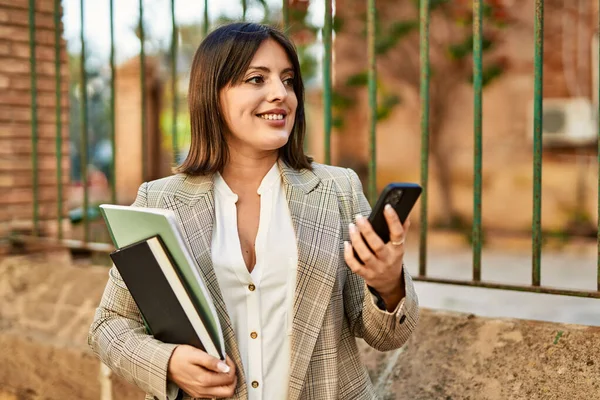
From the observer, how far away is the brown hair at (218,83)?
5.42 feet

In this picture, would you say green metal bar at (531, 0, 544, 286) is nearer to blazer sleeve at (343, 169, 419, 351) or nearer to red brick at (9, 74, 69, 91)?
blazer sleeve at (343, 169, 419, 351)

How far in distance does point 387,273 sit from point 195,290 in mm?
406

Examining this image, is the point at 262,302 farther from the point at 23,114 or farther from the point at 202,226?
the point at 23,114

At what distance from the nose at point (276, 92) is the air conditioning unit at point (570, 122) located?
7.80m

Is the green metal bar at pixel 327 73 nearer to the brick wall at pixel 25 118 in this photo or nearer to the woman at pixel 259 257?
the woman at pixel 259 257

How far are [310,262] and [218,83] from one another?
19.8 inches

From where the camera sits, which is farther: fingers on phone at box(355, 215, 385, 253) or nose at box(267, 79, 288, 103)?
nose at box(267, 79, 288, 103)

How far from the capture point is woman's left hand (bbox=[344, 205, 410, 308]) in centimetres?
130

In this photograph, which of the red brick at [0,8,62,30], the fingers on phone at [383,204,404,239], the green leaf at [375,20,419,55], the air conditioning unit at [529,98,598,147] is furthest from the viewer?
the air conditioning unit at [529,98,598,147]

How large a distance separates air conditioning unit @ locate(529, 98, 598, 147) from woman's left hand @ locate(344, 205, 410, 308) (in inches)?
315

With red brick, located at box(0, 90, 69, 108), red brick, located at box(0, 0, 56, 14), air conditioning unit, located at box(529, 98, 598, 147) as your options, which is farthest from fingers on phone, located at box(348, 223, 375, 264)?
air conditioning unit, located at box(529, 98, 598, 147)

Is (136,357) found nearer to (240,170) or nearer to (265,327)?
(265,327)

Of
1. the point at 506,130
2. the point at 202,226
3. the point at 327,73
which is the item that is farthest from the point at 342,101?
the point at 202,226

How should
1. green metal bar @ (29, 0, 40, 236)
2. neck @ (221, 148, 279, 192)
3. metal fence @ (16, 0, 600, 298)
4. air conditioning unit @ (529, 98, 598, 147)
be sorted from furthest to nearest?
1. air conditioning unit @ (529, 98, 598, 147)
2. green metal bar @ (29, 0, 40, 236)
3. metal fence @ (16, 0, 600, 298)
4. neck @ (221, 148, 279, 192)
